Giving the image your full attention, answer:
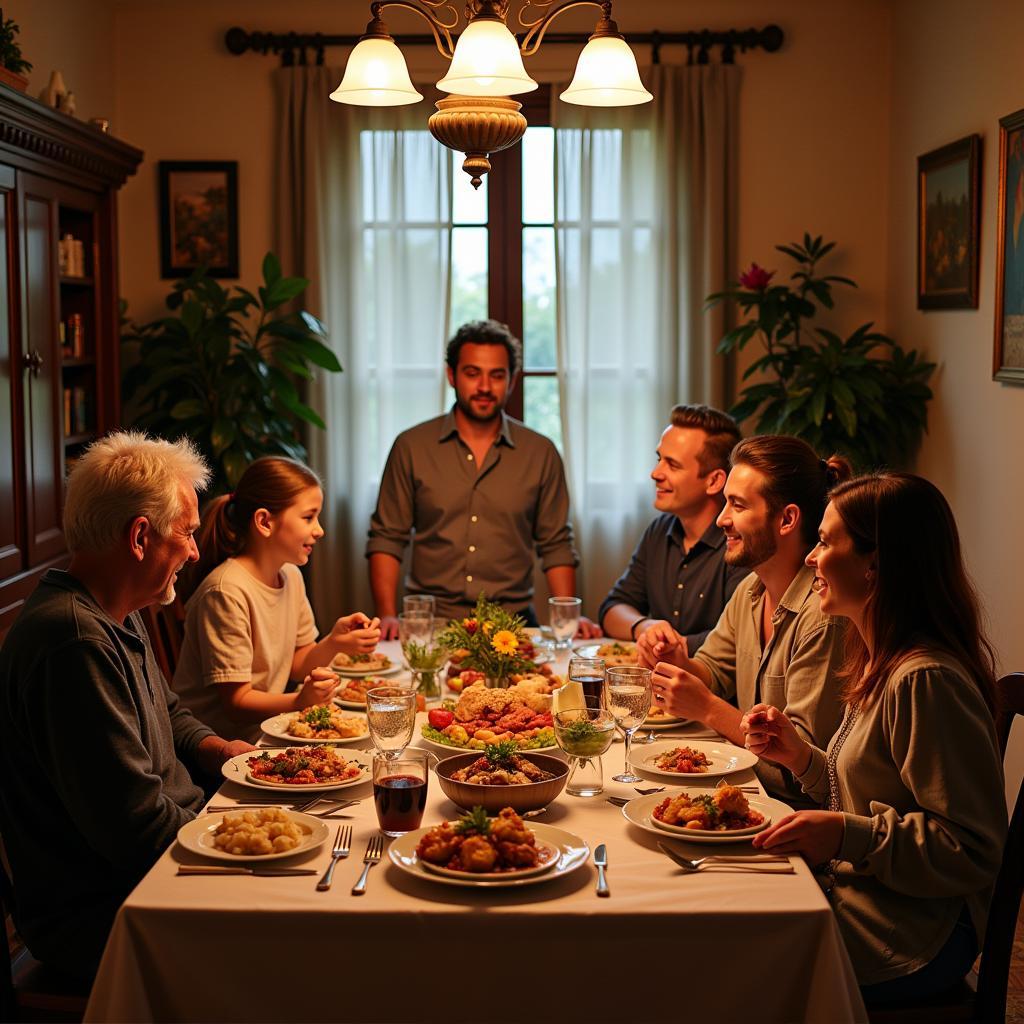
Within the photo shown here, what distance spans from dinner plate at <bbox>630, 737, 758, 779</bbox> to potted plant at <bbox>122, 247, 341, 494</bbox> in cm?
281

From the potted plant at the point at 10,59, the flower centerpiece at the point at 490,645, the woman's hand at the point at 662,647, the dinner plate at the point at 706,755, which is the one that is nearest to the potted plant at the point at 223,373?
the potted plant at the point at 10,59

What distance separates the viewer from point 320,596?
5.34 meters

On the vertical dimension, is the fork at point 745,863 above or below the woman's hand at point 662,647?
below

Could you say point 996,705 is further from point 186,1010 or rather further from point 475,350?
point 475,350

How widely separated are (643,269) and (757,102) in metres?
0.85

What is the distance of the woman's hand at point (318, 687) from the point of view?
257 centimetres

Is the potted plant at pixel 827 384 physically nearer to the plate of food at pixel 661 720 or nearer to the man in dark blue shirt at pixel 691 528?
the man in dark blue shirt at pixel 691 528

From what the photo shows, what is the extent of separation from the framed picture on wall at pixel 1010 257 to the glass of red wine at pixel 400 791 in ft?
8.92

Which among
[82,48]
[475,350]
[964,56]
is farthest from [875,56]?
[82,48]

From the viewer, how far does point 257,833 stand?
68.9 inches

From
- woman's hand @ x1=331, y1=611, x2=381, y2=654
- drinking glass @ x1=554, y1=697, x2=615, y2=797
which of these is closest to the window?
woman's hand @ x1=331, y1=611, x2=381, y2=654

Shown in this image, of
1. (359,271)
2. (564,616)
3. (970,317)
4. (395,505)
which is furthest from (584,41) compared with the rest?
(564,616)

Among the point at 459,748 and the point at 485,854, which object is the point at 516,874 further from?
the point at 459,748

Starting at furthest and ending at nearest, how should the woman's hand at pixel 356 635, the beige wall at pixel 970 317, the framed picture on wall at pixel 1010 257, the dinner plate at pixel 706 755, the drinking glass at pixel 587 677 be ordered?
the beige wall at pixel 970 317, the framed picture on wall at pixel 1010 257, the woman's hand at pixel 356 635, the drinking glass at pixel 587 677, the dinner plate at pixel 706 755
